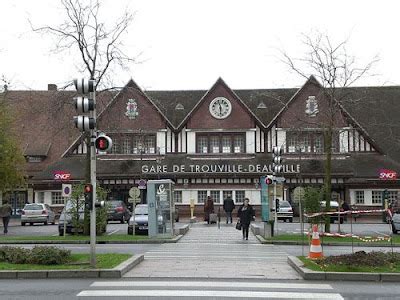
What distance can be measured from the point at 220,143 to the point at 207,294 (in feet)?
133

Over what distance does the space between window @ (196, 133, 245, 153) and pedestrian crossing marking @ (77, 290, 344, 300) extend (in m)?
40.2

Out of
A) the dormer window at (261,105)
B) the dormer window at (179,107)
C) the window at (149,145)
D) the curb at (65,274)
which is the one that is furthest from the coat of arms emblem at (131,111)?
the curb at (65,274)

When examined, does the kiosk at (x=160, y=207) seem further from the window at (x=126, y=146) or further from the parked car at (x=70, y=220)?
the window at (x=126, y=146)

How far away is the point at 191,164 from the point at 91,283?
37.1 m

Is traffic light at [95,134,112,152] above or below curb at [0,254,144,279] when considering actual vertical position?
above

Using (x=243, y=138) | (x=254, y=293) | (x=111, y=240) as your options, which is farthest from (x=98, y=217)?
(x=243, y=138)

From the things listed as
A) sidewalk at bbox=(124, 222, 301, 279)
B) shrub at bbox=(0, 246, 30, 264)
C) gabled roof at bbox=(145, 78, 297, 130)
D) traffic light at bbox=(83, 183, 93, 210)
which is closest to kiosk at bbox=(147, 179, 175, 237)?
sidewalk at bbox=(124, 222, 301, 279)

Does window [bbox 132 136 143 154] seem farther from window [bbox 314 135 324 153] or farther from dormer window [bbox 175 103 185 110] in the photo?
window [bbox 314 135 324 153]

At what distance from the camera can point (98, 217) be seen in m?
27.2

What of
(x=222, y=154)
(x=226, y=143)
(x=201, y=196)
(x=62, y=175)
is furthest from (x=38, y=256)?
(x=226, y=143)

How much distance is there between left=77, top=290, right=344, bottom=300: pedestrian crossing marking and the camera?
10375 mm

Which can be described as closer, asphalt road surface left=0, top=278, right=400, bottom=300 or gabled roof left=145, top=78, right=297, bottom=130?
asphalt road surface left=0, top=278, right=400, bottom=300

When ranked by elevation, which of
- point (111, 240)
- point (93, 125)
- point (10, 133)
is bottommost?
point (111, 240)

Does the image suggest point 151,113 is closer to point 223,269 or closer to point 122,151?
point 122,151
